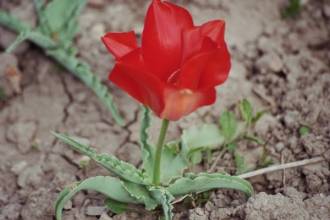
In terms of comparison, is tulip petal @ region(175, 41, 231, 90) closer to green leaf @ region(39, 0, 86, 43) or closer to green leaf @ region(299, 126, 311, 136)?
green leaf @ region(299, 126, 311, 136)

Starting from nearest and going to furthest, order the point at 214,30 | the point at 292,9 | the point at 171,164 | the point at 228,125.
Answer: the point at 214,30 < the point at 171,164 < the point at 228,125 < the point at 292,9

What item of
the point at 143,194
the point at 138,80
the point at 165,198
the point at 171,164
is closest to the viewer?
the point at 138,80

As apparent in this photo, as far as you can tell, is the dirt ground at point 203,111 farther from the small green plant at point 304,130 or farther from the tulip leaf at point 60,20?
the tulip leaf at point 60,20

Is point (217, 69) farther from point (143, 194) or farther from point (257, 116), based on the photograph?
point (257, 116)

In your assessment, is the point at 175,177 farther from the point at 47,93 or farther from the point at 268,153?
the point at 47,93

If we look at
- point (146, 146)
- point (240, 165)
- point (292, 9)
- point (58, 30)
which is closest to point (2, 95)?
point (58, 30)

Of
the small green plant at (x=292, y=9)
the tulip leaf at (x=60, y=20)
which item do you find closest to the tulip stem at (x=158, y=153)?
the tulip leaf at (x=60, y=20)
